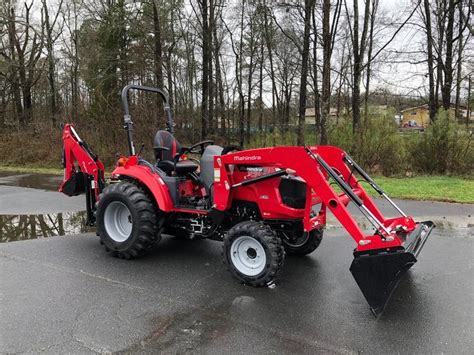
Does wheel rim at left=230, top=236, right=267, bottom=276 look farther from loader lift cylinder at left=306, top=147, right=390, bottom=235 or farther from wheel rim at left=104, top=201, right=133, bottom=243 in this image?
wheel rim at left=104, top=201, right=133, bottom=243

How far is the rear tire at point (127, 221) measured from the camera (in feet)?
16.6

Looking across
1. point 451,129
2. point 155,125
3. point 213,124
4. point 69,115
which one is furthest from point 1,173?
point 451,129

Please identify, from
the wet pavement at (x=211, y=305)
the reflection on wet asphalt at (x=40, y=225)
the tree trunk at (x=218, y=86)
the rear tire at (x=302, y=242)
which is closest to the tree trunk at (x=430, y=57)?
the tree trunk at (x=218, y=86)

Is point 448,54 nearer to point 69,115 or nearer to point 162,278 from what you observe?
point 69,115

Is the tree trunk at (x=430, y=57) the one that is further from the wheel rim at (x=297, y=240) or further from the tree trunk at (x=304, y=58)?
the wheel rim at (x=297, y=240)

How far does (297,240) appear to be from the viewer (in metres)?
5.34

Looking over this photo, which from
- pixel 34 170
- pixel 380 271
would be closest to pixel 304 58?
pixel 34 170

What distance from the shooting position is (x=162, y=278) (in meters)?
4.64

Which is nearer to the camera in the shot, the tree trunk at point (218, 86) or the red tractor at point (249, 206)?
the red tractor at point (249, 206)

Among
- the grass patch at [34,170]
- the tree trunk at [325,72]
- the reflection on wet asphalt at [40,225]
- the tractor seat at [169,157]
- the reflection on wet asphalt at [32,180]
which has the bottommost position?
the reflection on wet asphalt at [40,225]

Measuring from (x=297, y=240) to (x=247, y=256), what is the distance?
1097 mm

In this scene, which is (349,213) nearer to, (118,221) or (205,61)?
(118,221)

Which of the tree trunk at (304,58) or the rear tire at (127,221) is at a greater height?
the tree trunk at (304,58)

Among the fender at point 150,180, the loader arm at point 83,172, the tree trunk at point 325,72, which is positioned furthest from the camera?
the tree trunk at point 325,72
